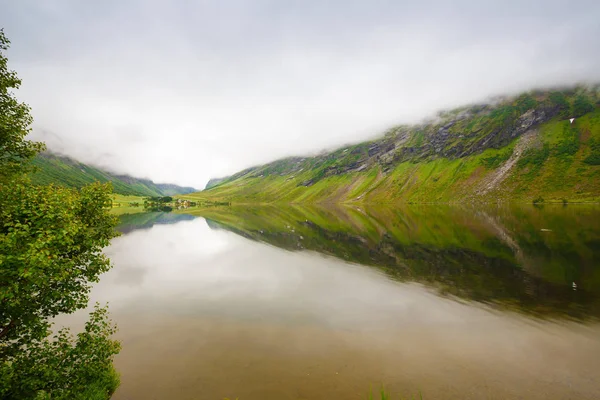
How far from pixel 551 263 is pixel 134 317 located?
192ft

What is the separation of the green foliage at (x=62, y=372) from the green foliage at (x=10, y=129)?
1146cm

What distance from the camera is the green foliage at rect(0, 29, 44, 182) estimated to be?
17.7m

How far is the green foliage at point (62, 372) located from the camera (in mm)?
12734

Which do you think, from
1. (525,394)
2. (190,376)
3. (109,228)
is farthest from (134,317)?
(525,394)

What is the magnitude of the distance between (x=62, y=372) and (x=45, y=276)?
6550mm

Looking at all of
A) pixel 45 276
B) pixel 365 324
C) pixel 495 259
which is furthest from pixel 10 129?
pixel 495 259

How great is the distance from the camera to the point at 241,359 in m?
21.1

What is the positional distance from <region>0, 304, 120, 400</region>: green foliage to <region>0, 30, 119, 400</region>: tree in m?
0.04

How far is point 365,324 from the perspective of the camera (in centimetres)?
2720

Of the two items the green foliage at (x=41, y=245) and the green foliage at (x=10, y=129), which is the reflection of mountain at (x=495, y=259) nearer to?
the green foliage at (x=41, y=245)

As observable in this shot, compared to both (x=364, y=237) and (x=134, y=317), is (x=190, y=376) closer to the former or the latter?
(x=134, y=317)

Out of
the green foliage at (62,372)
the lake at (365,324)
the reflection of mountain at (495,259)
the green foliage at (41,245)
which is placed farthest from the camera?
the reflection of mountain at (495,259)

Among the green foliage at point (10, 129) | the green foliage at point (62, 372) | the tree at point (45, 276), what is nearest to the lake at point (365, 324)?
the green foliage at point (62, 372)

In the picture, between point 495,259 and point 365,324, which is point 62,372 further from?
point 495,259
